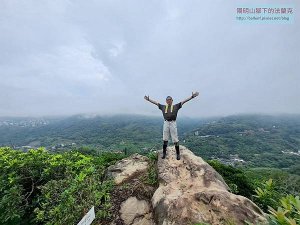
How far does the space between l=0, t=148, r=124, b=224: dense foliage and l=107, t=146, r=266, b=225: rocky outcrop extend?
30.7 inches

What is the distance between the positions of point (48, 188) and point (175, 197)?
4495 millimetres

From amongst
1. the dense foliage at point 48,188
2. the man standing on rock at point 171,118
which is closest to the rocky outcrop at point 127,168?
the dense foliage at point 48,188

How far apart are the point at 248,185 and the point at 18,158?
1253 cm

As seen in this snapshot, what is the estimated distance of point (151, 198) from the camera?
1052 centimetres

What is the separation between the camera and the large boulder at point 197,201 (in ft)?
27.5

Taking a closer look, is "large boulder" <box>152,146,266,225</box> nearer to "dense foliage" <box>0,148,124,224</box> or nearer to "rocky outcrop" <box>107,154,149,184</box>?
"rocky outcrop" <box>107,154,149,184</box>

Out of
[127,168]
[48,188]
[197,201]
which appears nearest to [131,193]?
[127,168]

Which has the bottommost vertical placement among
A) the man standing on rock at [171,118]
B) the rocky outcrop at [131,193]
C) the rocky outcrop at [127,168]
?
the rocky outcrop at [131,193]

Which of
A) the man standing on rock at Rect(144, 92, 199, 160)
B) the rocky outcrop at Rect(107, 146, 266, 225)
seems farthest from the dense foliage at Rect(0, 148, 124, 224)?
the man standing on rock at Rect(144, 92, 199, 160)

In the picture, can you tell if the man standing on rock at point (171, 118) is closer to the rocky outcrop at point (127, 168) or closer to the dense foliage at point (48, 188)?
the rocky outcrop at point (127, 168)

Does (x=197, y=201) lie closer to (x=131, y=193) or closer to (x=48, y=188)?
(x=131, y=193)

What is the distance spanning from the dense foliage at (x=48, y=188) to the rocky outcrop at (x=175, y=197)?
0.78 metres

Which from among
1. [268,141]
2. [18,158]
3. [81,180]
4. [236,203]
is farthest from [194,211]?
[268,141]

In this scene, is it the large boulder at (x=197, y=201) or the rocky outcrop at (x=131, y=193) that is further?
the rocky outcrop at (x=131, y=193)
